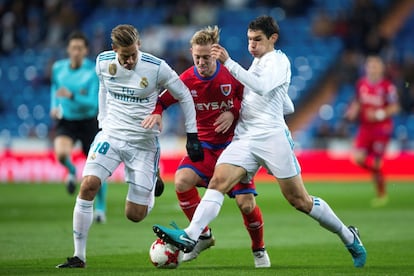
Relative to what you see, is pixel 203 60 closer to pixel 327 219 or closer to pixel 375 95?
pixel 327 219

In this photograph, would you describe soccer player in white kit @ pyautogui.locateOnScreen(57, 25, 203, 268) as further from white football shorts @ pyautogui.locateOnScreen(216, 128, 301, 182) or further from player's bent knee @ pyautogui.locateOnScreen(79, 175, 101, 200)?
white football shorts @ pyautogui.locateOnScreen(216, 128, 301, 182)

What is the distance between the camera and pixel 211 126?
362 inches

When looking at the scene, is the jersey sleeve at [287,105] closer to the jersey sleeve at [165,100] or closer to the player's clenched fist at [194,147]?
the player's clenched fist at [194,147]

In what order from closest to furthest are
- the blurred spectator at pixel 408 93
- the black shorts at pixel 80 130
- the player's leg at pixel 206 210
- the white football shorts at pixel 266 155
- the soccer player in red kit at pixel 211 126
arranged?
1. the player's leg at pixel 206 210
2. the white football shorts at pixel 266 155
3. the soccer player in red kit at pixel 211 126
4. the black shorts at pixel 80 130
5. the blurred spectator at pixel 408 93

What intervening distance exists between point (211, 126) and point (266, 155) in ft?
2.95

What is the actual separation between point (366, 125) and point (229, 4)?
1170 centimetres

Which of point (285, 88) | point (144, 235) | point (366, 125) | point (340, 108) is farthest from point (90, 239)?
point (340, 108)

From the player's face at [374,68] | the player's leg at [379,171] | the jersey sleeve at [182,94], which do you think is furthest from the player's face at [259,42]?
the player's face at [374,68]

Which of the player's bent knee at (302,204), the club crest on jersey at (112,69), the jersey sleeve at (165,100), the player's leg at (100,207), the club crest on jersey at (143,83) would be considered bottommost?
the player's leg at (100,207)

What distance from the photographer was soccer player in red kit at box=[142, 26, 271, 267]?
8.84 metres

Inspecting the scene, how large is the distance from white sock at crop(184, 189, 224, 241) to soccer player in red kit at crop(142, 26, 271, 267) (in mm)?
814

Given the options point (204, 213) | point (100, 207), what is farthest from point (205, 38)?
point (100, 207)

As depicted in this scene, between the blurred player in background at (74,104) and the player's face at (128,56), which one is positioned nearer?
the player's face at (128,56)

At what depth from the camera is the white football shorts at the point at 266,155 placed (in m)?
8.45
